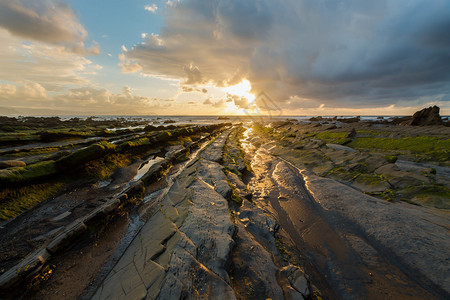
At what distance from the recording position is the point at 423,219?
5.46m

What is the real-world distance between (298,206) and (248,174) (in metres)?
4.38

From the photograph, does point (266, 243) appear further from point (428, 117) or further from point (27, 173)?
point (428, 117)

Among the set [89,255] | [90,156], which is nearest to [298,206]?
[89,255]

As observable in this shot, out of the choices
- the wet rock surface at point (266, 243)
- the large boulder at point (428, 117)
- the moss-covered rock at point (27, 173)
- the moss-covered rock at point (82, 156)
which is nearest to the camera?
the wet rock surface at point (266, 243)

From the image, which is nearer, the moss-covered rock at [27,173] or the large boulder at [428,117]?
the moss-covered rock at [27,173]

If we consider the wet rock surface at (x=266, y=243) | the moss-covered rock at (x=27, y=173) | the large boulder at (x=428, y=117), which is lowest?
the wet rock surface at (x=266, y=243)

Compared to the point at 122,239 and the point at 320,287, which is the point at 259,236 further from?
the point at 122,239

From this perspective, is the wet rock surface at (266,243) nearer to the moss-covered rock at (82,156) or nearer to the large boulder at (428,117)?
the moss-covered rock at (82,156)

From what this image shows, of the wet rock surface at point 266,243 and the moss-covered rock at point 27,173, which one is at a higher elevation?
the moss-covered rock at point 27,173

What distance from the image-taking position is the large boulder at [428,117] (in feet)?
87.2

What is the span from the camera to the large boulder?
26594mm

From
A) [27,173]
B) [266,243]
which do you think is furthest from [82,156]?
[266,243]

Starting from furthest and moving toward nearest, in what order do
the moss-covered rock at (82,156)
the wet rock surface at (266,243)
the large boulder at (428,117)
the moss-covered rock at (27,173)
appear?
the large boulder at (428,117), the moss-covered rock at (82,156), the moss-covered rock at (27,173), the wet rock surface at (266,243)

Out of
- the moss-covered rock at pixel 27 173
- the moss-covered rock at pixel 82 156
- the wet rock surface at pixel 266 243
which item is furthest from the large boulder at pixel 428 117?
the moss-covered rock at pixel 27 173
